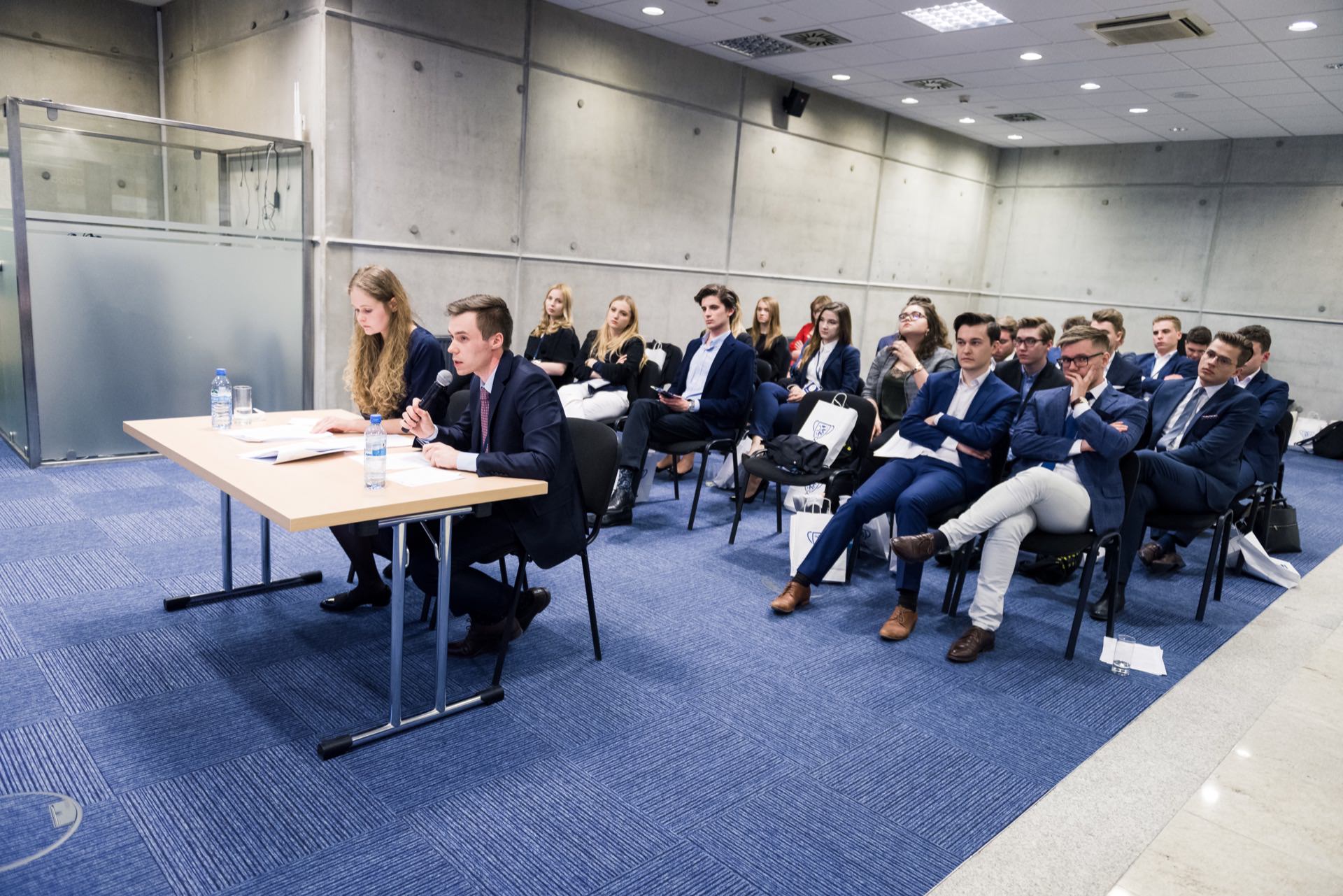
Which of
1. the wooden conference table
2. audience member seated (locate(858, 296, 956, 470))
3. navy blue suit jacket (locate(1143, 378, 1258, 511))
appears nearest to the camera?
the wooden conference table

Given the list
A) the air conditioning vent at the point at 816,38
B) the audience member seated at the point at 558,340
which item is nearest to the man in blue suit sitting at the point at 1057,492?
the audience member seated at the point at 558,340

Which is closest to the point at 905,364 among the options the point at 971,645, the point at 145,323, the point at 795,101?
the point at 971,645

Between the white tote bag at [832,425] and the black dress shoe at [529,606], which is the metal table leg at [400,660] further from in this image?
the white tote bag at [832,425]

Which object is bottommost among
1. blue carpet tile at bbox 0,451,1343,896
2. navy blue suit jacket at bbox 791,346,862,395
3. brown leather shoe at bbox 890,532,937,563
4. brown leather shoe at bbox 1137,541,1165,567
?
blue carpet tile at bbox 0,451,1343,896

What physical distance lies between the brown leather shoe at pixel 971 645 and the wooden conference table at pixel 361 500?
5.68 feet

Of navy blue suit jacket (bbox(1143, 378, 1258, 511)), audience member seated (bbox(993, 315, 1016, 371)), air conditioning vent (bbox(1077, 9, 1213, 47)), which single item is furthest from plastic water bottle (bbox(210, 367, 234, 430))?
air conditioning vent (bbox(1077, 9, 1213, 47))

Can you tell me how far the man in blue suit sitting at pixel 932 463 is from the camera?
3643mm

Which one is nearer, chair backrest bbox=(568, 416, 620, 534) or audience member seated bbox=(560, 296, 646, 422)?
chair backrest bbox=(568, 416, 620, 534)

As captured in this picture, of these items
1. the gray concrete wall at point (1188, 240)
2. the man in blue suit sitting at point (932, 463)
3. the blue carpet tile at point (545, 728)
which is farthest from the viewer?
the gray concrete wall at point (1188, 240)

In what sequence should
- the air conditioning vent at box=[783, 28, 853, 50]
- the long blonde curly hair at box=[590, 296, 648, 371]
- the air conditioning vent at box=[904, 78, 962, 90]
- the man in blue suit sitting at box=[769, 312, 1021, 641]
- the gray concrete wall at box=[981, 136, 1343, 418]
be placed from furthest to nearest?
the gray concrete wall at box=[981, 136, 1343, 418] → the air conditioning vent at box=[904, 78, 962, 90] → the air conditioning vent at box=[783, 28, 853, 50] → the long blonde curly hair at box=[590, 296, 648, 371] → the man in blue suit sitting at box=[769, 312, 1021, 641]

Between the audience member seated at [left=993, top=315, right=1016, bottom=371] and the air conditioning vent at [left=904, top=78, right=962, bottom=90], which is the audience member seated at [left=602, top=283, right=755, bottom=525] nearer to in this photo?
the audience member seated at [left=993, top=315, right=1016, bottom=371]

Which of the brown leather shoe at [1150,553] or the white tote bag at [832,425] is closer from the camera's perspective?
the white tote bag at [832,425]

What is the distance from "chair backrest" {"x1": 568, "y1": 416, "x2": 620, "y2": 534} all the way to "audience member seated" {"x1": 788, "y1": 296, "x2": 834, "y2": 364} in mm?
2812

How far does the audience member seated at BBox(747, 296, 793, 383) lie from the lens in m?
6.54
